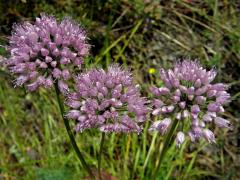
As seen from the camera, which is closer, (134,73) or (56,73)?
(56,73)

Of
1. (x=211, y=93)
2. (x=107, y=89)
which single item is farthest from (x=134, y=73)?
(x=211, y=93)

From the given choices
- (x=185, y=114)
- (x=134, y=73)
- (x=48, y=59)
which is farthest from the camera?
(x=134, y=73)

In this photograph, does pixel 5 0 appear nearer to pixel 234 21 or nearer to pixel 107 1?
pixel 107 1

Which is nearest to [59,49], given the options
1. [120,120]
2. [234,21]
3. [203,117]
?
[120,120]

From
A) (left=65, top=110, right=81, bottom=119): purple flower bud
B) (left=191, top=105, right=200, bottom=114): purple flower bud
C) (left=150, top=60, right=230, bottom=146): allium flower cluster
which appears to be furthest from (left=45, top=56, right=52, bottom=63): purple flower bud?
(left=191, top=105, right=200, bottom=114): purple flower bud

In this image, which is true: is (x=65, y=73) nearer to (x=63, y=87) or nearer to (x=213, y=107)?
(x=63, y=87)

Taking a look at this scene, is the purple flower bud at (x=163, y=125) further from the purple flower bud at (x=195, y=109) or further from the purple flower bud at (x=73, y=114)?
the purple flower bud at (x=73, y=114)
